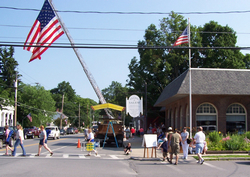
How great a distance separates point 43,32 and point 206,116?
53.9ft

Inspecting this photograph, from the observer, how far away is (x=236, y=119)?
2658cm

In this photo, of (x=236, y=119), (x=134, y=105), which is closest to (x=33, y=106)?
(x=134, y=105)

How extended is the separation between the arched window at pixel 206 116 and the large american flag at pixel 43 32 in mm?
14973

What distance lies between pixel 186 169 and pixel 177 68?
115 ft

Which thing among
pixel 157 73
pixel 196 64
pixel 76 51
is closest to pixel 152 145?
pixel 76 51

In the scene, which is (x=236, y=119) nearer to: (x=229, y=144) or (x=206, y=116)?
(x=206, y=116)

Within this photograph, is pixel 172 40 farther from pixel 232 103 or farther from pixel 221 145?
pixel 221 145

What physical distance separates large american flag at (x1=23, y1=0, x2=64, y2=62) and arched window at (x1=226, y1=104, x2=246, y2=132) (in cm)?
1713

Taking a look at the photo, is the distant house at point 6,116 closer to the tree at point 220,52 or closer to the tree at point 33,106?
the tree at point 33,106

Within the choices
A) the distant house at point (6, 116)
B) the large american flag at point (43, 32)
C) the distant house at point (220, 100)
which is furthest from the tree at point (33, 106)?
the large american flag at point (43, 32)

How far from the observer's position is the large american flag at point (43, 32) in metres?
17.5

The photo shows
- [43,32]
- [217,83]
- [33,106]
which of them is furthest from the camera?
[33,106]

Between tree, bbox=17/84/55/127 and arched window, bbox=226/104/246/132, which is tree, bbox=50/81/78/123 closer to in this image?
tree, bbox=17/84/55/127

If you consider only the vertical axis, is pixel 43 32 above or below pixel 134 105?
above
